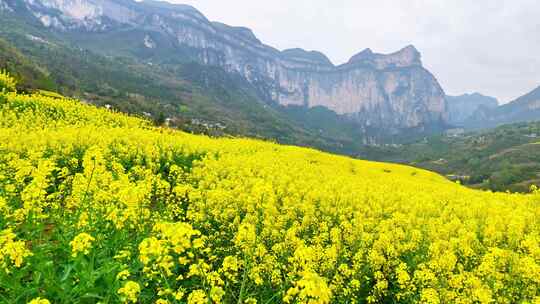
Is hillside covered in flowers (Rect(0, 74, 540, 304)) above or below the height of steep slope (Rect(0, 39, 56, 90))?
above

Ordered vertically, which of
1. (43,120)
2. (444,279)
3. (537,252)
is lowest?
(43,120)

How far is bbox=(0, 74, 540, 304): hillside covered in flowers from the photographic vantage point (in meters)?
5.48

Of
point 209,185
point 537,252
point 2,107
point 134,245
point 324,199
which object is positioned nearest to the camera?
point 134,245

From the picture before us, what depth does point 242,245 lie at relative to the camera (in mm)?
7336

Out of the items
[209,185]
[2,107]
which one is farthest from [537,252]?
[2,107]

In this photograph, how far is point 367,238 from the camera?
9.37 metres

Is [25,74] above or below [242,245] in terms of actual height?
below

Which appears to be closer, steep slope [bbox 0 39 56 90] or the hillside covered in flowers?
the hillside covered in flowers

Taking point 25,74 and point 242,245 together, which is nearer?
point 242,245

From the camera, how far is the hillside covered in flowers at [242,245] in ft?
18.0

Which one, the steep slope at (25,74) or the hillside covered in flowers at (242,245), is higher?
the hillside covered in flowers at (242,245)

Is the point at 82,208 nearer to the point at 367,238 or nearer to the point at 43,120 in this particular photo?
the point at 367,238

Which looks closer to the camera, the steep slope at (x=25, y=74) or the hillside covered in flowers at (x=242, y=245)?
the hillside covered in flowers at (x=242, y=245)

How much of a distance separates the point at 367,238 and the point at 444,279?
2.27 m
